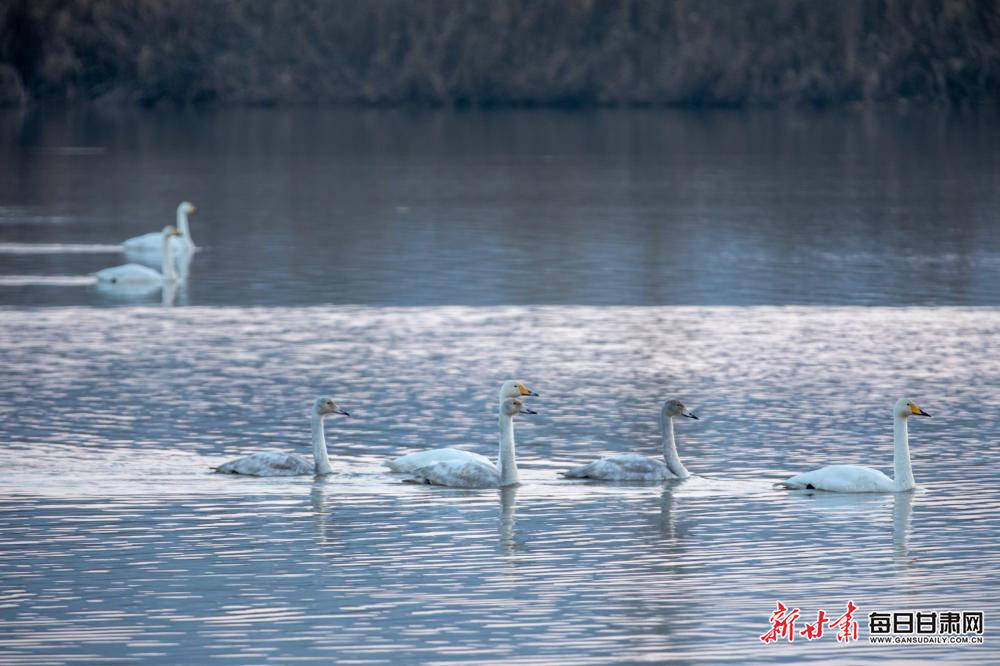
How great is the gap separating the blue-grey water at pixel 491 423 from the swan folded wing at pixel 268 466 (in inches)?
7.3

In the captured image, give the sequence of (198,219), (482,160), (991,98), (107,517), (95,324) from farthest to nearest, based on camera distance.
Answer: (991,98) < (482,160) < (198,219) < (95,324) < (107,517)

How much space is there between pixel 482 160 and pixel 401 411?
44.0 metres

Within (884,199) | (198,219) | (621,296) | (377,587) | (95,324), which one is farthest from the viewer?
(884,199)

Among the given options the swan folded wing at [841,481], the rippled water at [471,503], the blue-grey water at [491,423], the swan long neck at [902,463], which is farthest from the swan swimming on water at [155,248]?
the swan long neck at [902,463]

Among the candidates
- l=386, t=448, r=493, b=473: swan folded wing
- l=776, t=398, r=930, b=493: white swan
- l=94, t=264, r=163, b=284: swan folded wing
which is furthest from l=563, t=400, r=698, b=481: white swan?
l=94, t=264, r=163, b=284: swan folded wing

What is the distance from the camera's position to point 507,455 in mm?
17203

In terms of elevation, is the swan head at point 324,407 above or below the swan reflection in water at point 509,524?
above

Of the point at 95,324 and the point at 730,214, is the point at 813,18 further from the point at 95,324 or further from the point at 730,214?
→ the point at 95,324

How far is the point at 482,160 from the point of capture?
64.5 m

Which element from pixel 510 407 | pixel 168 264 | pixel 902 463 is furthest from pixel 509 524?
pixel 168 264

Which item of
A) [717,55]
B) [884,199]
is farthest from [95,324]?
[717,55]

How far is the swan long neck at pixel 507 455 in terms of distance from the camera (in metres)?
17.1

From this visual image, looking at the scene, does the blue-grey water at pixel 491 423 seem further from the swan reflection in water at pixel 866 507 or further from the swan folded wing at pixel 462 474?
the swan folded wing at pixel 462 474

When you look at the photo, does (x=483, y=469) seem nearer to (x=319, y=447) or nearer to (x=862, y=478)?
(x=319, y=447)
